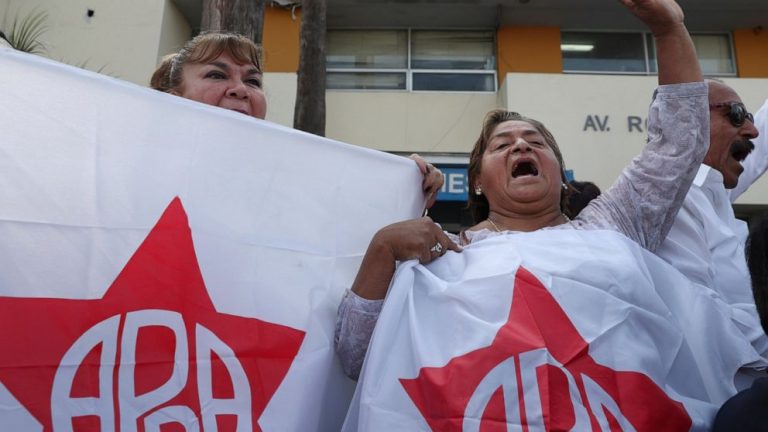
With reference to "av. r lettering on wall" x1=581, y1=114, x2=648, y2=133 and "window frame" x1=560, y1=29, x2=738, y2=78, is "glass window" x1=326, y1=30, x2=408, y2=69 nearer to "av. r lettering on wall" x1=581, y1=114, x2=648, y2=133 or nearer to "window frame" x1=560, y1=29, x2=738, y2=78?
"window frame" x1=560, y1=29, x2=738, y2=78

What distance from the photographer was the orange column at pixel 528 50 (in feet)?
28.4

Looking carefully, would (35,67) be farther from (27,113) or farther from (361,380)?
(361,380)

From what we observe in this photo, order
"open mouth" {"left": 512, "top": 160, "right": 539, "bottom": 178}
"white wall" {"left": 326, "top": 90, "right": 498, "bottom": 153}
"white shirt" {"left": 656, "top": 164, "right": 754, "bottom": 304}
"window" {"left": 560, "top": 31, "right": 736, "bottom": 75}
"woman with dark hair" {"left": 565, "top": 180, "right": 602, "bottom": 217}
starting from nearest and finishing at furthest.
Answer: "white shirt" {"left": 656, "top": 164, "right": 754, "bottom": 304} < "open mouth" {"left": 512, "top": 160, "right": 539, "bottom": 178} < "woman with dark hair" {"left": 565, "top": 180, "right": 602, "bottom": 217} < "white wall" {"left": 326, "top": 90, "right": 498, "bottom": 153} < "window" {"left": 560, "top": 31, "right": 736, "bottom": 75}

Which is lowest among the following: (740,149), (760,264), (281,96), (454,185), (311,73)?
(760,264)

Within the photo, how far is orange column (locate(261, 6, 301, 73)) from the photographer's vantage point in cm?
859

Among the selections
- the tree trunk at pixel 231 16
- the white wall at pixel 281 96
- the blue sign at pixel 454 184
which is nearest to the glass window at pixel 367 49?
the white wall at pixel 281 96

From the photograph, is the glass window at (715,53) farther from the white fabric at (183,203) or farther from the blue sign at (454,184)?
the white fabric at (183,203)

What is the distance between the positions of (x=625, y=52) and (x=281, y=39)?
15.8ft

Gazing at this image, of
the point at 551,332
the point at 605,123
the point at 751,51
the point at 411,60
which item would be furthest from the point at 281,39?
the point at 551,332

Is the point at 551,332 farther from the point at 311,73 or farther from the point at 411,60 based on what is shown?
the point at 411,60

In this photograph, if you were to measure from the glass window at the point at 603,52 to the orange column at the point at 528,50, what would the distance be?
0.80 ft

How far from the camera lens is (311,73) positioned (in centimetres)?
370

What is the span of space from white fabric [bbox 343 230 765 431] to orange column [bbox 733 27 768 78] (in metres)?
8.43

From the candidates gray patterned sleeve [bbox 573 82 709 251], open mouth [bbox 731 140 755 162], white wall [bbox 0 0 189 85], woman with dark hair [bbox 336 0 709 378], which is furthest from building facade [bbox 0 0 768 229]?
gray patterned sleeve [bbox 573 82 709 251]
